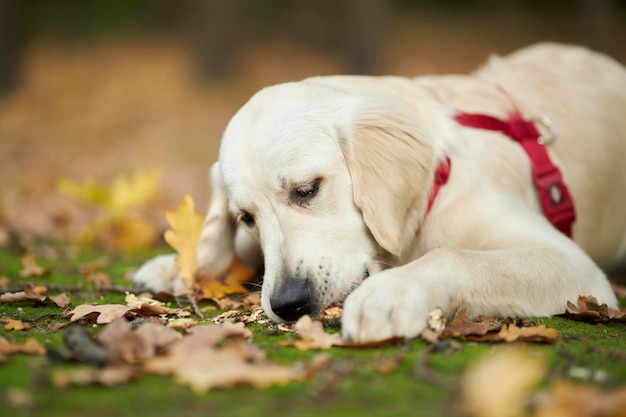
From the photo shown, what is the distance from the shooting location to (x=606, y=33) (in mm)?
12789

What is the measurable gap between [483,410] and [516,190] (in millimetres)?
2136

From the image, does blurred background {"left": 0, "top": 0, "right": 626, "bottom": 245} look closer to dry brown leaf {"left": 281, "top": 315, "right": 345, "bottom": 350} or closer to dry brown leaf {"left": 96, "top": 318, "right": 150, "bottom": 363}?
dry brown leaf {"left": 281, "top": 315, "right": 345, "bottom": 350}

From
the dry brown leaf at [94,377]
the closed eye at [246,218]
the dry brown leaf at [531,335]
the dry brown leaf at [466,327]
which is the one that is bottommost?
the dry brown leaf at [466,327]

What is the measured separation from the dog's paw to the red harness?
171cm

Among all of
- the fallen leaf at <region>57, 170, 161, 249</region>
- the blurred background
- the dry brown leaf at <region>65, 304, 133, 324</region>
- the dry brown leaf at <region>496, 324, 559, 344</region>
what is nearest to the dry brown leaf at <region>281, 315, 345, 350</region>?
the dry brown leaf at <region>496, 324, 559, 344</region>

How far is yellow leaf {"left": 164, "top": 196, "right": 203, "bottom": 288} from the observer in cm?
365

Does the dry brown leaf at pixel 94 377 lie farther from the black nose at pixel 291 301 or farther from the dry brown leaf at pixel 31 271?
the dry brown leaf at pixel 31 271

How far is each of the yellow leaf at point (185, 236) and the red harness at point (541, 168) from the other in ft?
4.79

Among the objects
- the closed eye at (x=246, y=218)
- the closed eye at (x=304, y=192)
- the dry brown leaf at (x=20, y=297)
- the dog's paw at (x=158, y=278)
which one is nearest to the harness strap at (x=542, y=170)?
the closed eye at (x=304, y=192)

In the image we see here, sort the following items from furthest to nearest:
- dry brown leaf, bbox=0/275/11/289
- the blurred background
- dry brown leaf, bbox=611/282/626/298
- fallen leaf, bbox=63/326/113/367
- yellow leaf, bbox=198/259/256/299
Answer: the blurred background → dry brown leaf, bbox=611/282/626/298 → dry brown leaf, bbox=0/275/11/289 → yellow leaf, bbox=198/259/256/299 → fallen leaf, bbox=63/326/113/367

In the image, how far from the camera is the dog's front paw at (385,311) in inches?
94.6

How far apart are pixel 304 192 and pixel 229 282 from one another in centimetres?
92

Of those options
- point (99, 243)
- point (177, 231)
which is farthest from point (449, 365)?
point (99, 243)

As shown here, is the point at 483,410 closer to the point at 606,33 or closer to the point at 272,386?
the point at 272,386
